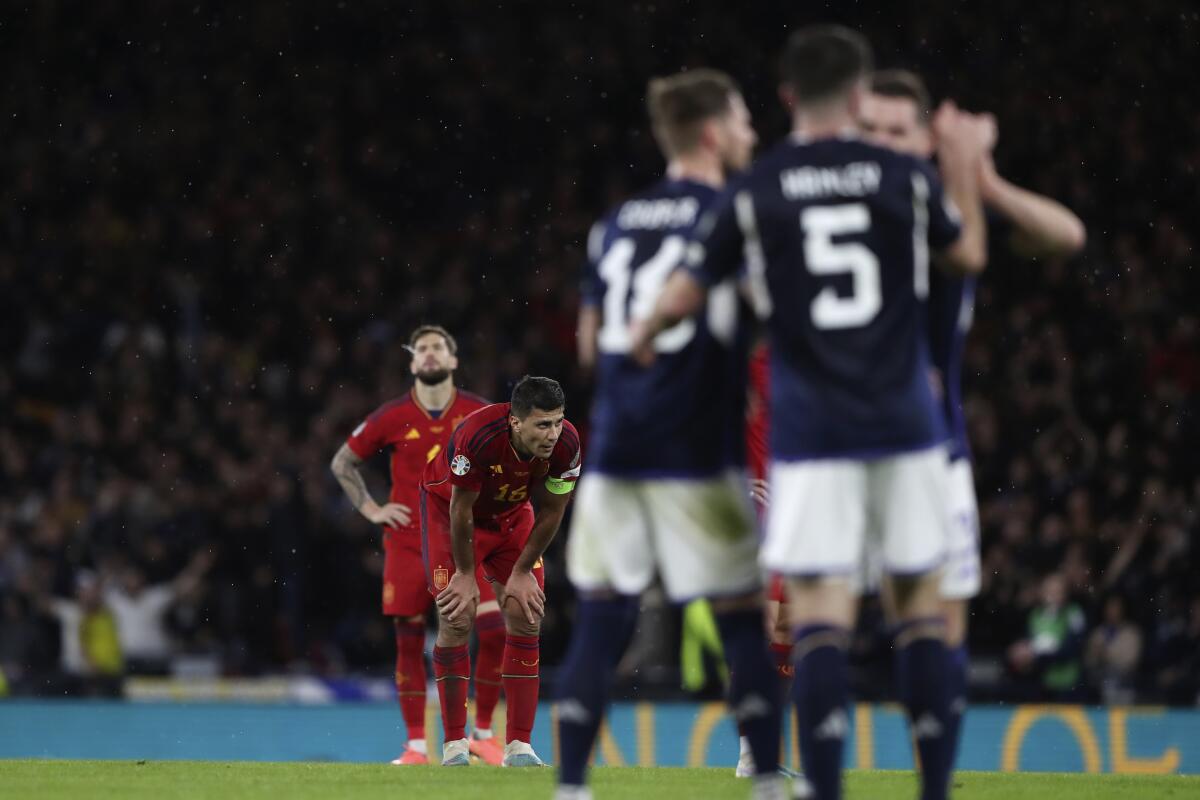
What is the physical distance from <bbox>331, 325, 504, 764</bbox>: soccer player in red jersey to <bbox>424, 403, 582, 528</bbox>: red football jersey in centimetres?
122

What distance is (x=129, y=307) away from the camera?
67.0ft

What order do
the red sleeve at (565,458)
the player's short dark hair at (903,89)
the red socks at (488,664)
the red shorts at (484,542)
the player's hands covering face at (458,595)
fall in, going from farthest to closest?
the red socks at (488,664) < the red shorts at (484,542) < the player's hands covering face at (458,595) < the red sleeve at (565,458) < the player's short dark hair at (903,89)

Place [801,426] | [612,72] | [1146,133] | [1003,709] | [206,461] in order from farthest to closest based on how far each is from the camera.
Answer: [612,72] → [1146,133] → [206,461] → [1003,709] → [801,426]

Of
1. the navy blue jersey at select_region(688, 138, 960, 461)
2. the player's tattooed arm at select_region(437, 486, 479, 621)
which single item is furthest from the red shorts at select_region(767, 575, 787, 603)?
the navy blue jersey at select_region(688, 138, 960, 461)

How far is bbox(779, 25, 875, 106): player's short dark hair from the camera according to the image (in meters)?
5.17

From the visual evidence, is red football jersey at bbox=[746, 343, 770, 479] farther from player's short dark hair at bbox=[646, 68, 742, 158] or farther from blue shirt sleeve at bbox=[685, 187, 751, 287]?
blue shirt sleeve at bbox=[685, 187, 751, 287]

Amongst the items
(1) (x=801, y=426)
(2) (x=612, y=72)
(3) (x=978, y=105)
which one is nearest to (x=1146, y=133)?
(3) (x=978, y=105)

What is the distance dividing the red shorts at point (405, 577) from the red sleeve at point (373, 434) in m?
0.57

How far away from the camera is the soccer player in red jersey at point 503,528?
30.0 feet

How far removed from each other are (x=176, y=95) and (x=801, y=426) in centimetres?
1956

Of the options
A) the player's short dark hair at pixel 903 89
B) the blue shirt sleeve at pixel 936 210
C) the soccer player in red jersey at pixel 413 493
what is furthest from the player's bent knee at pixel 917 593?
the soccer player in red jersey at pixel 413 493

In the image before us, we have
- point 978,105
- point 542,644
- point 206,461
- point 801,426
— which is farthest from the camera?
point 978,105

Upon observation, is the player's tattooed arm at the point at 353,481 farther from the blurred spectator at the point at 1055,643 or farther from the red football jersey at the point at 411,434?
the blurred spectator at the point at 1055,643

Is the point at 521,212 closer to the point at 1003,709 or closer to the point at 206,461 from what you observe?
the point at 206,461
